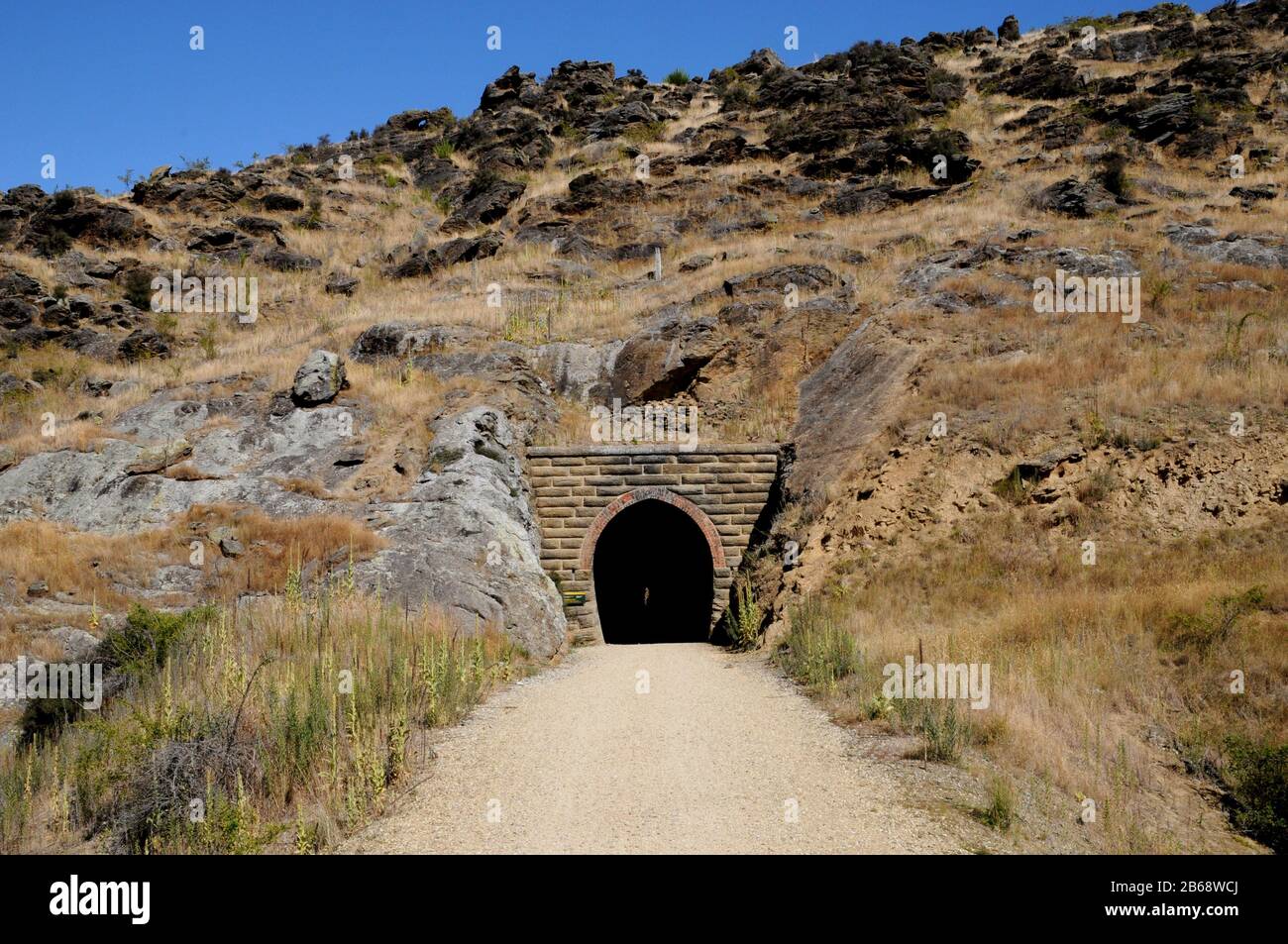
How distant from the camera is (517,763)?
7.44 meters

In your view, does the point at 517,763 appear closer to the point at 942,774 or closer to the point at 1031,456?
the point at 942,774

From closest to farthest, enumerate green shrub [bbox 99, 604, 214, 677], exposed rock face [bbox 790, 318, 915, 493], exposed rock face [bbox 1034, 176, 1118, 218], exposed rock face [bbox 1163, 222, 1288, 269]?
green shrub [bbox 99, 604, 214, 677], exposed rock face [bbox 790, 318, 915, 493], exposed rock face [bbox 1163, 222, 1288, 269], exposed rock face [bbox 1034, 176, 1118, 218]

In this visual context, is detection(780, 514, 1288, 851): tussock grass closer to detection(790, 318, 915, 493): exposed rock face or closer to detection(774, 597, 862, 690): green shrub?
detection(774, 597, 862, 690): green shrub

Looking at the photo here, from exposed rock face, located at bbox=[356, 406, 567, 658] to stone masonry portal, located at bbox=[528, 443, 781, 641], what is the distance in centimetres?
91

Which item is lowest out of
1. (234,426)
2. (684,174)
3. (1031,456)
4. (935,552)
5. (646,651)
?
(646,651)

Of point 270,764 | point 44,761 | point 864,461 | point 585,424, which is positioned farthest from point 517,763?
point 585,424

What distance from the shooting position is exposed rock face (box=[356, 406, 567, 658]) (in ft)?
45.8

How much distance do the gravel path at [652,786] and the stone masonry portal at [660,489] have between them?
334 inches

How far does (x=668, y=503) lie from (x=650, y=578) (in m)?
9.50

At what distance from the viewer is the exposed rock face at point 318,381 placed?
21219mm

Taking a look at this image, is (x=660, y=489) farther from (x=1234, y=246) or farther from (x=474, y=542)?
(x=1234, y=246)

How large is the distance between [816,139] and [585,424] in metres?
31.3

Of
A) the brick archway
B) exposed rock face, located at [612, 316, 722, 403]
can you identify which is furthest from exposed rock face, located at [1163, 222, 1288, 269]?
the brick archway

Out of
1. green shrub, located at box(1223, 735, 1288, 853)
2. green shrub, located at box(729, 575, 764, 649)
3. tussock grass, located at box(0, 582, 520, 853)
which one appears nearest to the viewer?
tussock grass, located at box(0, 582, 520, 853)
